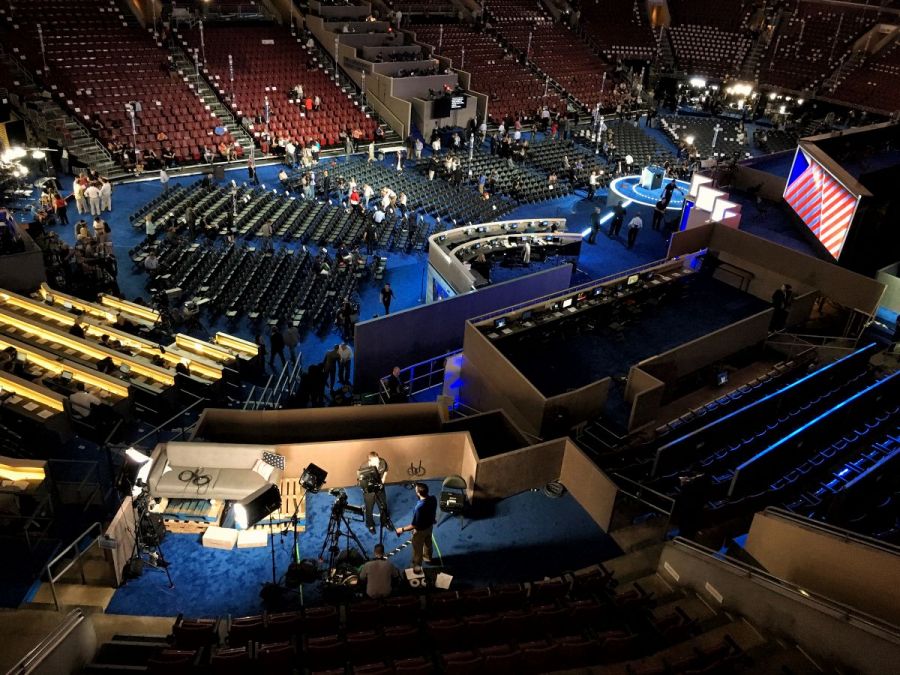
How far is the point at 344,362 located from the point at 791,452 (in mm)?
9092

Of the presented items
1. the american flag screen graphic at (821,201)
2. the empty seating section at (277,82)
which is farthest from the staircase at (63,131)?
the american flag screen graphic at (821,201)

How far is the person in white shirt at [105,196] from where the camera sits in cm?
2212

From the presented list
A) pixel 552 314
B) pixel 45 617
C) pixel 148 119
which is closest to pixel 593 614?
pixel 45 617

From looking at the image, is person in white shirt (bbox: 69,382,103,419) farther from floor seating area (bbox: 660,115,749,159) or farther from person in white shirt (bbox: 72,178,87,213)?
floor seating area (bbox: 660,115,749,159)

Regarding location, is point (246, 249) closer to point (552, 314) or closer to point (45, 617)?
point (552, 314)

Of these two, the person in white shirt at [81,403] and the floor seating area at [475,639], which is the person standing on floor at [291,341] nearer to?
the person in white shirt at [81,403]

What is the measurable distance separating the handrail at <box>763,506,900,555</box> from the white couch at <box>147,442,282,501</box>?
7482 mm

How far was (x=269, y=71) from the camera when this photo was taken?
1262 inches

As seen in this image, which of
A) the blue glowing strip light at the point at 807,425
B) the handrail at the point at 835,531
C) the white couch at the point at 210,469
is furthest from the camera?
the blue glowing strip light at the point at 807,425

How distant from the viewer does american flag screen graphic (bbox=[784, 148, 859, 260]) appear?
17484 millimetres

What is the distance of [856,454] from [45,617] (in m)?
13.0

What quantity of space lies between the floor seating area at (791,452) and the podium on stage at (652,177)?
1480 cm

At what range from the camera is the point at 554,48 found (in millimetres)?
42094

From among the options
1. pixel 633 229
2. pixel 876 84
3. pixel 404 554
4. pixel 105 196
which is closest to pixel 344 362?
pixel 404 554
